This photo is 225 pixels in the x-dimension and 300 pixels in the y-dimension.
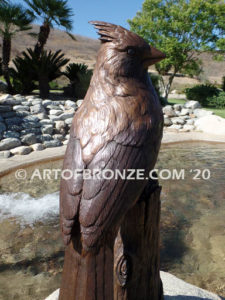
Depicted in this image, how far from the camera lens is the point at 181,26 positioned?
15438 millimetres

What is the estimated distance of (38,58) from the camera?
41.0 feet

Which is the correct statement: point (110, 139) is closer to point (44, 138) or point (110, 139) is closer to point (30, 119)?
point (44, 138)

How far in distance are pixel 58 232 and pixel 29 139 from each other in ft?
12.6

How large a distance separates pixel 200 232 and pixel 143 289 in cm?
216

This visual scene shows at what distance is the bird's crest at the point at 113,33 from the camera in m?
1.49

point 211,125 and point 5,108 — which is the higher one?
point 5,108

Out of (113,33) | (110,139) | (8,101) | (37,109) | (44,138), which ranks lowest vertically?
(44,138)

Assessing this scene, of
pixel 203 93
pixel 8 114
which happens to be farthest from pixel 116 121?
pixel 203 93

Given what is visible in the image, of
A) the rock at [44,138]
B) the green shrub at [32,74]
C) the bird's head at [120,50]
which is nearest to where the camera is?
the bird's head at [120,50]

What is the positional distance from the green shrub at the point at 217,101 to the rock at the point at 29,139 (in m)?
12.2

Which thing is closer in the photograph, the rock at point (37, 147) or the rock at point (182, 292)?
the rock at point (182, 292)

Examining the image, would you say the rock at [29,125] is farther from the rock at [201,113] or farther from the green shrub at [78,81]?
the rock at [201,113]

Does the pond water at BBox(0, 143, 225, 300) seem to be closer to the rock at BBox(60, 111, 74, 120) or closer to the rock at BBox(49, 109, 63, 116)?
the rock at BBox(60, 111, 74, 120)

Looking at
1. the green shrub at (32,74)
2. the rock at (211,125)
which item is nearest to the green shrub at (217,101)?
the rock at (211,125)
